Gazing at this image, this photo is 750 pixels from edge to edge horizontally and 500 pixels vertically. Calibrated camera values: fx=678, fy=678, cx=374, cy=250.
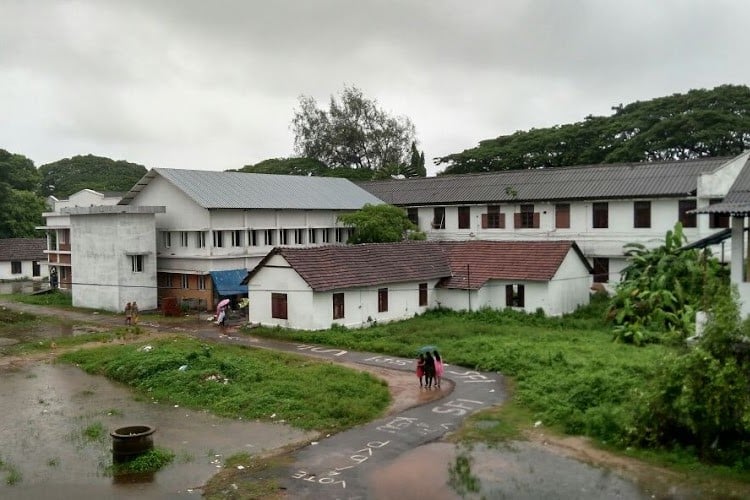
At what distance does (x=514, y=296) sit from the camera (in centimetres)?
3169

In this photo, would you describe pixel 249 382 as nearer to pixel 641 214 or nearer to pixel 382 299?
pixel 382 299

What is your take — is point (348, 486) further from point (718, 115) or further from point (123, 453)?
point (718, 115)

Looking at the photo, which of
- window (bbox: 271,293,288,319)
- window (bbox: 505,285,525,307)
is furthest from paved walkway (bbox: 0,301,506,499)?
window (bbox: 505,285,525,307)

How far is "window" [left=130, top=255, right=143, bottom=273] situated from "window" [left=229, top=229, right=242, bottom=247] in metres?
5.20

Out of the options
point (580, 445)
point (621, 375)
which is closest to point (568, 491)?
point (580, 445)

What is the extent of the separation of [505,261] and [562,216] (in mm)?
7218

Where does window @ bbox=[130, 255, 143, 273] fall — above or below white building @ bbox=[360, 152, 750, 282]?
below

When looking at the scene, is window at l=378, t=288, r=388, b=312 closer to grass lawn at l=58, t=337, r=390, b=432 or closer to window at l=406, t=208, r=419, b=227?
grass lawn at l=58, t=337, r=390, b=432

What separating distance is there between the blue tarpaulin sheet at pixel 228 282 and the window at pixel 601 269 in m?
18.6

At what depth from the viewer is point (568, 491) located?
1205 cm

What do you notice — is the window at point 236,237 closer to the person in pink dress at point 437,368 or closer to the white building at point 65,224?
the white building at point 65,224

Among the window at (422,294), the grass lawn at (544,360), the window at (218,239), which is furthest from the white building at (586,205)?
the window at (218,239)

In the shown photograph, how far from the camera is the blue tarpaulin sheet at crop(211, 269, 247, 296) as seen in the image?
35312 millimetres

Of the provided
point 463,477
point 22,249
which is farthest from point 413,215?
point 22,249
